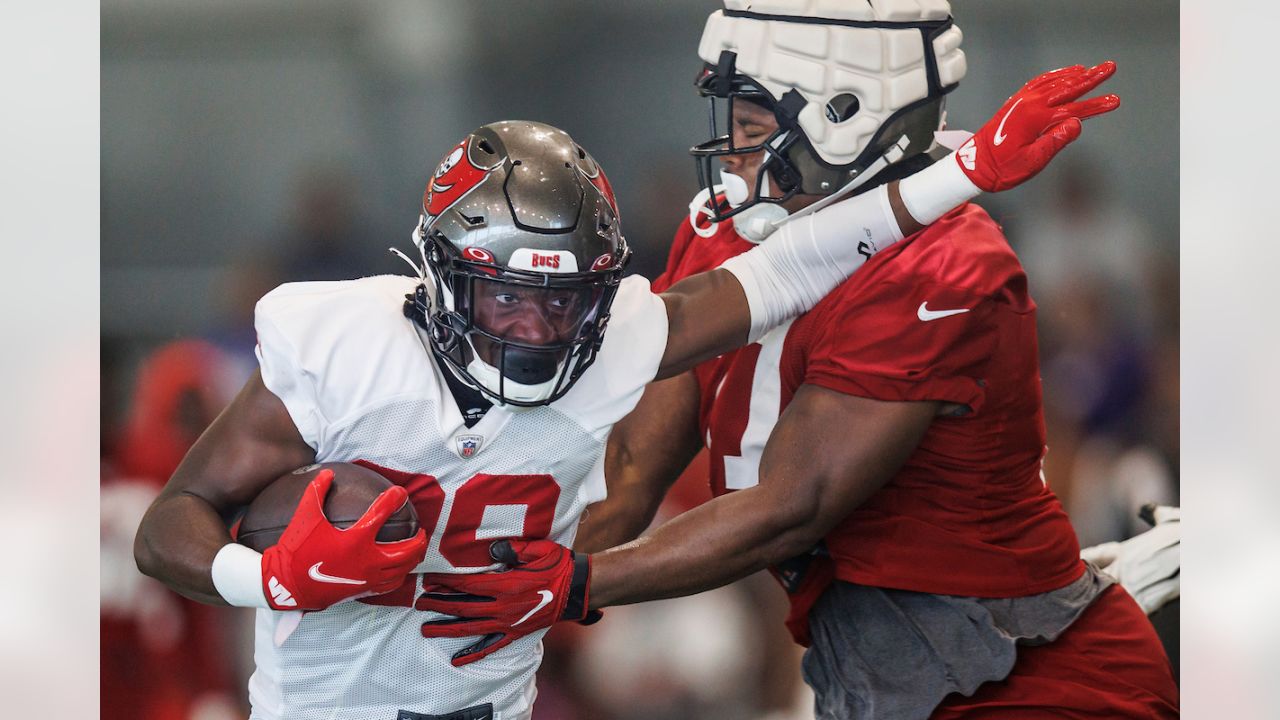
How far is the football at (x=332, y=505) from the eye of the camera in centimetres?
157

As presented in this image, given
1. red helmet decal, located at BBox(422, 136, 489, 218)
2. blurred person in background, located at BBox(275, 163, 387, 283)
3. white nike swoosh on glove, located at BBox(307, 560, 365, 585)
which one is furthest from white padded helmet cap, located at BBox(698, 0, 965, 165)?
blurred person in background, located at BBox(275, 163, 387, 283)

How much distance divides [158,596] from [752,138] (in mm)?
1791

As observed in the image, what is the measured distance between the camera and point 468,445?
5.61ft

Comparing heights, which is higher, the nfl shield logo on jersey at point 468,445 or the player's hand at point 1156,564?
the nfl shield logo on jersey at point 468,445

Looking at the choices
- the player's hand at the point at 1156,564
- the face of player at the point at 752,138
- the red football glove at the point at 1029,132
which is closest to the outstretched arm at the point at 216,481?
the face of player at the point at 752,138

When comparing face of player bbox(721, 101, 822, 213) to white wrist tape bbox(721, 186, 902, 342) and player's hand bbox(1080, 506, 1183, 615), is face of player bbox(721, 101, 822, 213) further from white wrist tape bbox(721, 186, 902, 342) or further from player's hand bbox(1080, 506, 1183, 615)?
player's hand bbox(1080, 506, 1183, 615)

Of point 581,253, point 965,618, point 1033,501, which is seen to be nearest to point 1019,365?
point 1033,501

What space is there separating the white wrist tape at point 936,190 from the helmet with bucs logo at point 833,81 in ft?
0.39

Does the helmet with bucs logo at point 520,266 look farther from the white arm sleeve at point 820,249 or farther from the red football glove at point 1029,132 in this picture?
the red football glove at point 1029,132

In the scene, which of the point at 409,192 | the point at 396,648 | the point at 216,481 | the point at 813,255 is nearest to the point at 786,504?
the point at 813,255

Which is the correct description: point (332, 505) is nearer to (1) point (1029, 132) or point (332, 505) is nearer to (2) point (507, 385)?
(2) point (507, 385)

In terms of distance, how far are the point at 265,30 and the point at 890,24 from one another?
59.7 inches

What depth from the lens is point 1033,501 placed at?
199 centimetres
